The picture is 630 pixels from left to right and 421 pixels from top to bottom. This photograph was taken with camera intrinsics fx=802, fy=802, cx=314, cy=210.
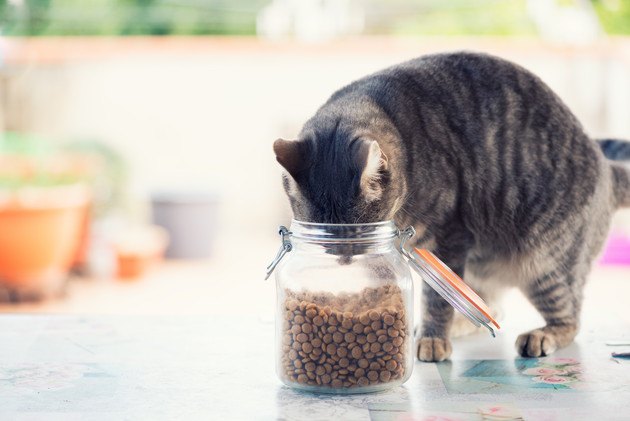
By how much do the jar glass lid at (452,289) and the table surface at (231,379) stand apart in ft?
0.37

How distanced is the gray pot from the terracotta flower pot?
0.61m

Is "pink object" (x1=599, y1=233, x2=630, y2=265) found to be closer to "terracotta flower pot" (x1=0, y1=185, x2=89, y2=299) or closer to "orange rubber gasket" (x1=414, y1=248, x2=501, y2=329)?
"terracotta flower pot" (x1=0, y1=185, x2=89, y2=299)

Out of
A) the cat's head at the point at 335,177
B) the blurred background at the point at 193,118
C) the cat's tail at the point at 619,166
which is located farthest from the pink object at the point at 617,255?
the cat's head at the point at 335,177

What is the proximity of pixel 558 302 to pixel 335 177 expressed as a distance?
0.51 metres

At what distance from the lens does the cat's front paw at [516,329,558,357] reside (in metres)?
1.31

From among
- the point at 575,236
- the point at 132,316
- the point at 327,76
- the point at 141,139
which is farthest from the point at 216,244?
the point at 575,236

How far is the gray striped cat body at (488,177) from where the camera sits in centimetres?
134

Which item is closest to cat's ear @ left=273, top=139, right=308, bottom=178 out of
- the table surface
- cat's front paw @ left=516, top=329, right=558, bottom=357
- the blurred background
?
the table surface

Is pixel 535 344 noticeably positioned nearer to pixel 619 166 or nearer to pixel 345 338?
pixel 345 338

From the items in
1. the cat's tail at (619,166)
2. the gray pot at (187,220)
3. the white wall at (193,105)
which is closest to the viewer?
the cat's tail at (619,166)

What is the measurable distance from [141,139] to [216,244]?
76 cm

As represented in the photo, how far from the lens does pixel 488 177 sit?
141cm

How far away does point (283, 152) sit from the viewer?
3.92 ft

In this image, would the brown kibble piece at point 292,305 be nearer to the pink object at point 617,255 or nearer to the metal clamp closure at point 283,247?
the metal clamp closure at point 283,247
